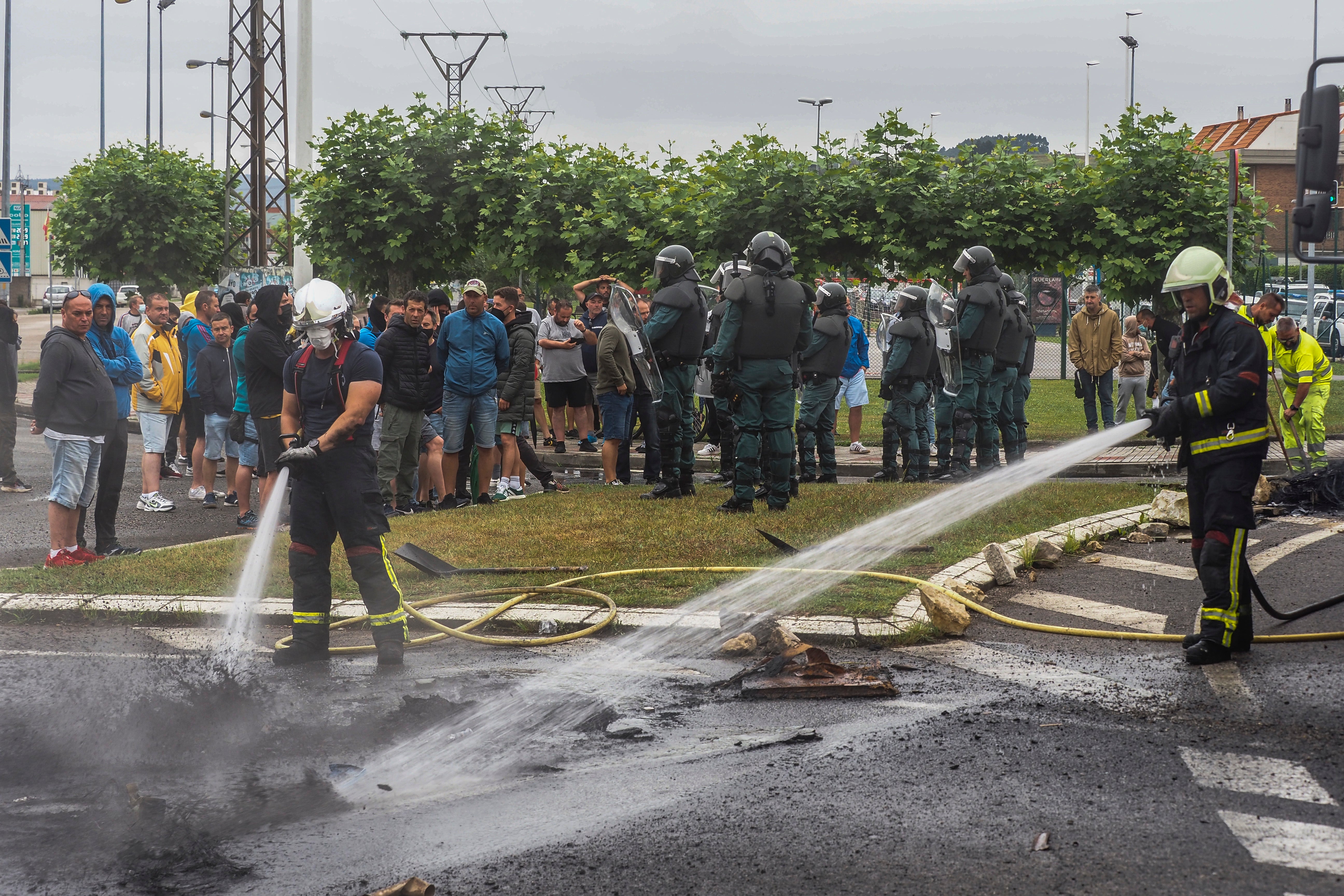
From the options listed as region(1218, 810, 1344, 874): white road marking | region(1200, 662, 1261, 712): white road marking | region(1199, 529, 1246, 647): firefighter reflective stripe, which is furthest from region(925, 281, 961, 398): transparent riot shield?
region(1218, 810, 1344, 874): white road marking

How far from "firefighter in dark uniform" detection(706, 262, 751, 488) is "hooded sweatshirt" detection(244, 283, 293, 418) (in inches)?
140

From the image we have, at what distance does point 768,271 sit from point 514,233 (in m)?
8.81

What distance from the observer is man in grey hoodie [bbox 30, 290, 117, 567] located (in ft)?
28.3

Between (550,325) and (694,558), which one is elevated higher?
(550,325)

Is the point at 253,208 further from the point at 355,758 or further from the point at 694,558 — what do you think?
the point at 355,758

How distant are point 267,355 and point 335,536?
3542 millimetres

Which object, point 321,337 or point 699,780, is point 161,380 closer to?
point 321,337

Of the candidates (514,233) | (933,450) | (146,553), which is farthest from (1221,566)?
(514,233)

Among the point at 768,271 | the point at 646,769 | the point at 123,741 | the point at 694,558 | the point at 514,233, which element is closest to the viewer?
the point at 646,769

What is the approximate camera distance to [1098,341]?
15844 mm

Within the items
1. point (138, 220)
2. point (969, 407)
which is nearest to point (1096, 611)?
point (969, 407)

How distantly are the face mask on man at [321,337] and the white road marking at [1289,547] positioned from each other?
5842 millimetres

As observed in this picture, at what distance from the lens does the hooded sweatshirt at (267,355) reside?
9.37 meters

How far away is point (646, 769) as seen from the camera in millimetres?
4617
